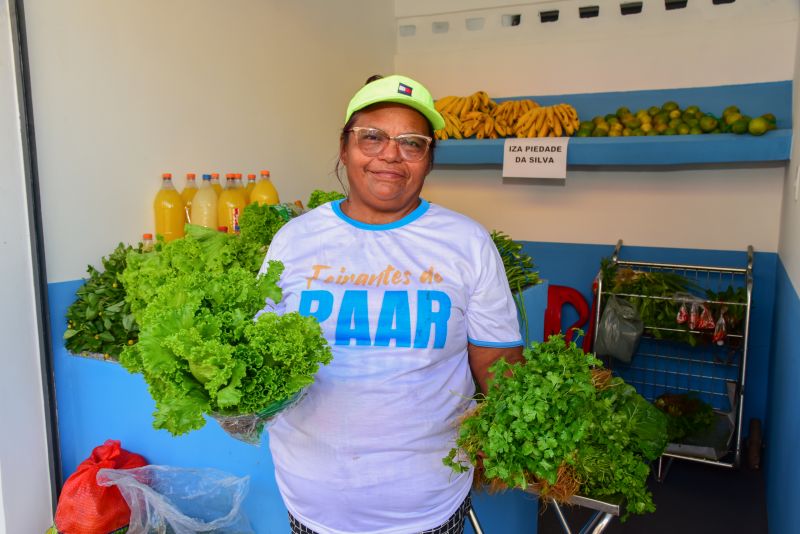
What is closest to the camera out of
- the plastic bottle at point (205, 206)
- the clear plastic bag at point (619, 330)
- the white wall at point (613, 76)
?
the plastic bottle at point (205, 206)

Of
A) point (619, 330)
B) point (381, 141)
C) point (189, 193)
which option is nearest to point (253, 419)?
point (381, 141)

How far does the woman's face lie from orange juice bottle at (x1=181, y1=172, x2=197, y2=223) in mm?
1580

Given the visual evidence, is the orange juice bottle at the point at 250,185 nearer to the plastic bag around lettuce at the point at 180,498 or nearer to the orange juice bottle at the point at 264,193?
the orange juice bottle at the point at 264,193

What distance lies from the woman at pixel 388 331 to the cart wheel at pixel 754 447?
2966mm

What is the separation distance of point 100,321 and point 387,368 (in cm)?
153

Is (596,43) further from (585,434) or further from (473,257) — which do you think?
(585,434)

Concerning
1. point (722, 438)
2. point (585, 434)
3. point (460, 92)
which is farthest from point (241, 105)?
point (722, 438)

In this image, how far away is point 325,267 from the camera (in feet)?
5.06

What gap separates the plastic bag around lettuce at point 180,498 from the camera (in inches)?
84.4

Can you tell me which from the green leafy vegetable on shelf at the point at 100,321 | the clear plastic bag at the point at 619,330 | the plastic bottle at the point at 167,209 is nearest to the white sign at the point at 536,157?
the clear plastic bag at the point at 619,330

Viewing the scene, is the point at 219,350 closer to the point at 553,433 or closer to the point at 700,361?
the point at 553,433

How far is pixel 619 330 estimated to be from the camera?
12.8ft

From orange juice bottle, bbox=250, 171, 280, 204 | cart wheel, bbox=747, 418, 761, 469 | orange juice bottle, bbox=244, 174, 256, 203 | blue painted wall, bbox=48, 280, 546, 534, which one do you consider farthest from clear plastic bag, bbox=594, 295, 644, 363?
orange juice bottle, bbox=244, 174, 256, 203

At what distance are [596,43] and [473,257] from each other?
3.42 metres
